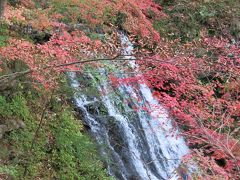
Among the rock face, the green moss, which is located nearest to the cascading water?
the green moss

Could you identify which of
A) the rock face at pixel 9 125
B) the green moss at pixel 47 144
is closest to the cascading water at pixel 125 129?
the green moss at pixel 47 144

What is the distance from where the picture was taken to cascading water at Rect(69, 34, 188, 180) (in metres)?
8.51

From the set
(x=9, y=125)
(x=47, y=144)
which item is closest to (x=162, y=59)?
(x=47, y=144)

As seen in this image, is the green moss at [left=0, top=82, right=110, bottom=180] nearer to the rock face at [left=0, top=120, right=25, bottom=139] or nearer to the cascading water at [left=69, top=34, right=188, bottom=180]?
the rock face at [left=0, top=120, right=25, bottom=139]

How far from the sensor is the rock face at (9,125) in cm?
702

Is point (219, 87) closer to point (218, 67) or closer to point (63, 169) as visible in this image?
point (218, 67)

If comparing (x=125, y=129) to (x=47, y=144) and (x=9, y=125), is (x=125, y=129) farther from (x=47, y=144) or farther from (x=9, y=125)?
(x=9, y=125)

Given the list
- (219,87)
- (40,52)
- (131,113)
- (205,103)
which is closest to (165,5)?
(219,87)

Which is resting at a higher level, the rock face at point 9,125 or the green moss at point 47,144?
the rock face at point 9,125

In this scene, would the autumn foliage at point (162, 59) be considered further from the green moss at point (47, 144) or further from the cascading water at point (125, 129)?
the green moss at point (47, 144)

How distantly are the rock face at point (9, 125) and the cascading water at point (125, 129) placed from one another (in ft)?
4.36

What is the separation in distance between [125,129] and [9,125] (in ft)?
A: 9.80

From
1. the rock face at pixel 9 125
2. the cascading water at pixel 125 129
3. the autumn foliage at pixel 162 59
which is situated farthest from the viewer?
the cascading water at pixel 125 129

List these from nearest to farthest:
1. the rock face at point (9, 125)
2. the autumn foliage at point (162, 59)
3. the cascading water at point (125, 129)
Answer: the rock face at point (9, 125), the autumn foliage at point (162, 59), the cascading water at point (125, 129)
